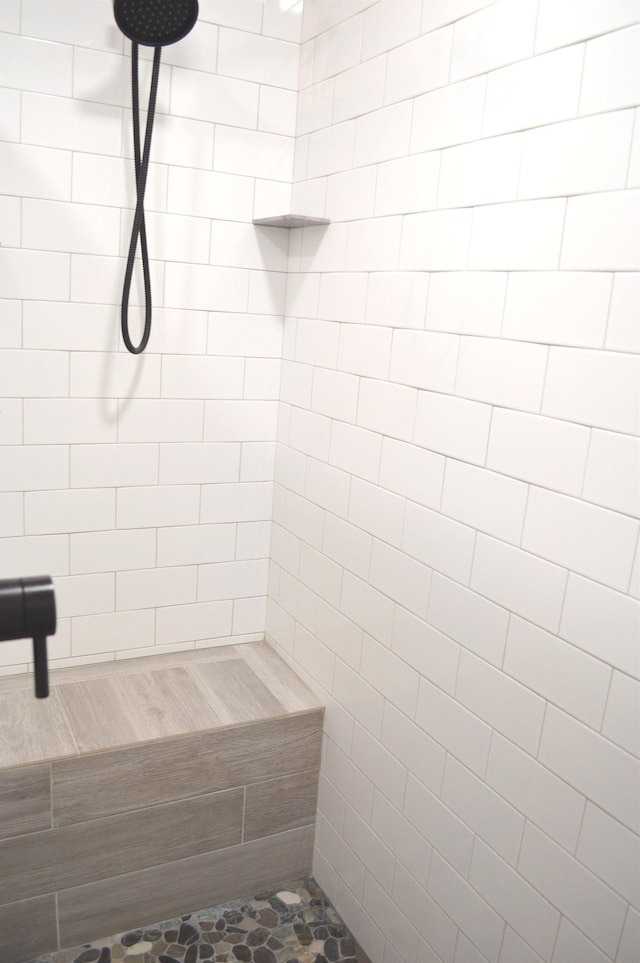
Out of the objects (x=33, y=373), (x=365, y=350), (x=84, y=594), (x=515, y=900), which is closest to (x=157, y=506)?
(x=84, y=594)

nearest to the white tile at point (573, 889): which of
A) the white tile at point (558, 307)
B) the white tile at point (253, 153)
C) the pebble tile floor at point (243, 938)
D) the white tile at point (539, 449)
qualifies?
the white tile at point (539, 449)

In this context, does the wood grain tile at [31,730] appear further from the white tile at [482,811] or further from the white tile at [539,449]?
the white tile at [539,449]

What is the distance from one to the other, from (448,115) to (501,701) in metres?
1.08

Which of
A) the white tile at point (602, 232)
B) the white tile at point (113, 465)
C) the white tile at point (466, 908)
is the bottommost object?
the white tile at point (466, 908)

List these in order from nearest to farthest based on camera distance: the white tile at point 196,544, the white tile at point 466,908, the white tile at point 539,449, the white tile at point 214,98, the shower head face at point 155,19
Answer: the white tile at point 539,449 → the white tile at point 466,908 → the shower head face at point 155,19 → the white tile at point 214,98 → the white tile at point 196,544

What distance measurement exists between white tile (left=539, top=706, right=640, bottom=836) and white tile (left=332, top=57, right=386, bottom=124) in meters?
1.29

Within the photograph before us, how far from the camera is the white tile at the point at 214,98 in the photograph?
1828mm

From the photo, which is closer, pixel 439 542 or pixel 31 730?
pixel 439 542

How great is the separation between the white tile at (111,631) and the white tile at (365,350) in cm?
89

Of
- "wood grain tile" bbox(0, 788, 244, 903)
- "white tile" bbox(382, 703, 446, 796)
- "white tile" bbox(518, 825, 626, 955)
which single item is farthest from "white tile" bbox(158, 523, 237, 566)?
"white tile" bbox(518, 825, 626, 955)

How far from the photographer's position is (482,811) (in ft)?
4.58

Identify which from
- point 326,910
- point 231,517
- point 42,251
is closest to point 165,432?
point 231,517

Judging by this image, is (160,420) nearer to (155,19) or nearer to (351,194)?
(351,194)

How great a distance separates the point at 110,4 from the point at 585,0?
112 cm
